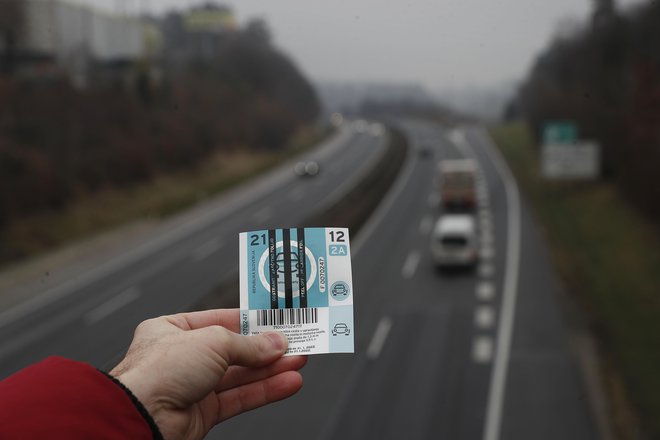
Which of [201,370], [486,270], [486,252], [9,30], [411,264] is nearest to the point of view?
[201,370]

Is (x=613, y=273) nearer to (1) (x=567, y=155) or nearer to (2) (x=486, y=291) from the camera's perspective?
(2) (x=486, y=291)

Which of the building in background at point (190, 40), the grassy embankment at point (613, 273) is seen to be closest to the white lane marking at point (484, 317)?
the grassy embankment at point (613, 273)

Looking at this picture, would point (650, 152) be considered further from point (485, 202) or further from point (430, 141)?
point (430, 141)

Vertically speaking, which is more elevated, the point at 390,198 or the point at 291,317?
the point at 291,317

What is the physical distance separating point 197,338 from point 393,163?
12512mm

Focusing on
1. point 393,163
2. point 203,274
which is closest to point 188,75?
point 393,163

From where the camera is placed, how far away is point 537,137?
2638 centimetres

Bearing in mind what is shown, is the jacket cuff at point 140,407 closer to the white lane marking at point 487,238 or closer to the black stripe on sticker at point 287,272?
the black stripe on sticker at point 287,272

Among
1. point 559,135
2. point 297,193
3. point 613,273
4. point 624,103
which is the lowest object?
point 613,273

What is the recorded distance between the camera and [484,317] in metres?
13.9

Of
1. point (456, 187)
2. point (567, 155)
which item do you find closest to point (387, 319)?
point (456, 187)

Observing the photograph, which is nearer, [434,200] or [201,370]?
[201,370]

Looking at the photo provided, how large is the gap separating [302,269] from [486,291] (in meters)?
13.7

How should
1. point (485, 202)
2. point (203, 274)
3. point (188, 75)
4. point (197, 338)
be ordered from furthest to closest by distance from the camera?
point (188, 75) → point (485, 202) → point (203, 274) → point (197, 338)
